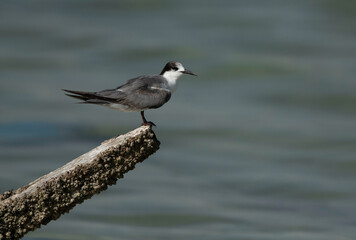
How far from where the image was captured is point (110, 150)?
6.04m

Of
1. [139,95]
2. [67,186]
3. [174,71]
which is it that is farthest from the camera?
[174,71]

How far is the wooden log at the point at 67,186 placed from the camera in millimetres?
5781

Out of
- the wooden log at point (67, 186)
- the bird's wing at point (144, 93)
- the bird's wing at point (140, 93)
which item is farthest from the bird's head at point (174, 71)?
the wooden log at point (67, 186)

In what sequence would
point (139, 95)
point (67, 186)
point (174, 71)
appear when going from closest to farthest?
1. point (67, 186)
2. point (139, 95)
3. point (174, 71)

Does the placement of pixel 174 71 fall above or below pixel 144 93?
above

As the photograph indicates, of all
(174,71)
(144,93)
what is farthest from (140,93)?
(174,71)

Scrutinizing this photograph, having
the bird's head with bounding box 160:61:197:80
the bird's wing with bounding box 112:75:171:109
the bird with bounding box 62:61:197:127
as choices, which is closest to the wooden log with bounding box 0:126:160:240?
the bird with bounding box 62:61:197:127

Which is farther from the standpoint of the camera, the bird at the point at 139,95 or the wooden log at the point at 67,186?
the bird at the point at 139,95

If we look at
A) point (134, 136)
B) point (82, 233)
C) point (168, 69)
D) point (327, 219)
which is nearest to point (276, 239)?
point (327, 219)

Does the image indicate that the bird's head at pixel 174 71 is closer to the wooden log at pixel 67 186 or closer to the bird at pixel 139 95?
the bird at pixel 139 95

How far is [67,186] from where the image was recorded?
5.90 meters

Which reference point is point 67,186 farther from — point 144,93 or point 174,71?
point 174,71

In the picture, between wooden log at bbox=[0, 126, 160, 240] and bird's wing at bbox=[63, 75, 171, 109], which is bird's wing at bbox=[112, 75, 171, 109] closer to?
bird's wing at bbox=[63, 75, 171, 109]

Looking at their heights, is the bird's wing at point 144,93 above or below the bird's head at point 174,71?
below
